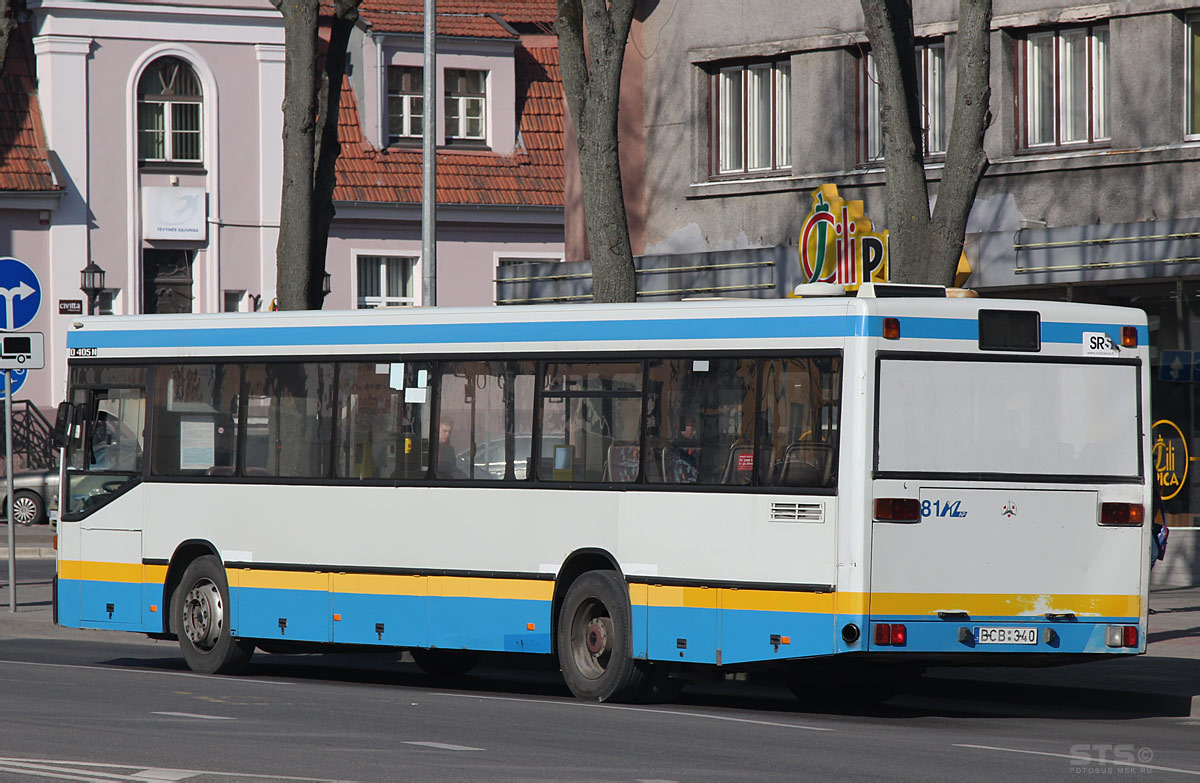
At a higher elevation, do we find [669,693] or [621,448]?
[621,448]

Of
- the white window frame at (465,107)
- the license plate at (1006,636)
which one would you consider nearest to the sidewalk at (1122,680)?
the license plate at (1006,636)

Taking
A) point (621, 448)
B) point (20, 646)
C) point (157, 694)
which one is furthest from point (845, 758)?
point (20, 646)

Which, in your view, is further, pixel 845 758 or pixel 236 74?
pixel 236 74

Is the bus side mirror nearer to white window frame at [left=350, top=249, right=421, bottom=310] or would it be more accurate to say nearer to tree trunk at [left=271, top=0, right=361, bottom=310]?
tree trunk at [left=271, top=0, right=361, bottom=310]

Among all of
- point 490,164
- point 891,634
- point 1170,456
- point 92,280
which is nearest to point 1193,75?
point 1170,456

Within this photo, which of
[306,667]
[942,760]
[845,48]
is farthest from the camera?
[845,48]

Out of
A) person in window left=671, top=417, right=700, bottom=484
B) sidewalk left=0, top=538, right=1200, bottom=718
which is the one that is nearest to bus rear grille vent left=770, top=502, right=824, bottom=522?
person in window left=671, top=417, right=700, bottom=484

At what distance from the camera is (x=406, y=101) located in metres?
46.2

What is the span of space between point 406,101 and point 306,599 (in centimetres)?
3117

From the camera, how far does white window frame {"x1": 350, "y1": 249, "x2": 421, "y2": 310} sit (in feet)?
151

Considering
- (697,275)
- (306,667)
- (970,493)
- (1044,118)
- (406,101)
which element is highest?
(406,101)

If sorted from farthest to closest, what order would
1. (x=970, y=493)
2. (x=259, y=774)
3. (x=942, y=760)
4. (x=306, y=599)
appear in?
1. (x=306, y=599)
2. (x=970, y=493)
3. (x=942, y=760)
4. (x=259, y=774)

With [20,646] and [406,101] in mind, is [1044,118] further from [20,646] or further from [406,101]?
[406,101]

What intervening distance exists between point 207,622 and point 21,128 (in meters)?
28.2
